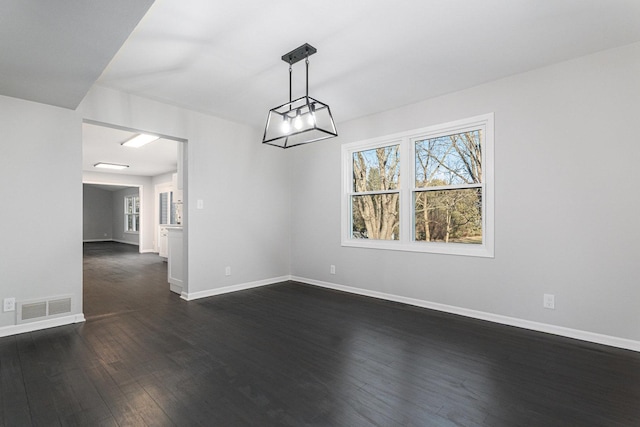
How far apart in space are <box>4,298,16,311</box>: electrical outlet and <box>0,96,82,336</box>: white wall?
0.04m

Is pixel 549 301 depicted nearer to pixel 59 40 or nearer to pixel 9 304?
pixel 59 40

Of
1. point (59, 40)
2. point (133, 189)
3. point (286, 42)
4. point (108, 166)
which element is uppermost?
point (286, 42)

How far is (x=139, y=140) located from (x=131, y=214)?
7.89m

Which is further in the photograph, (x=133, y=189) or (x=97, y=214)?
(x=97, y=214)

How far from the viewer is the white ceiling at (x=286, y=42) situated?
6.37ft

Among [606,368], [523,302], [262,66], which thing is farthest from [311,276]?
[606,368]

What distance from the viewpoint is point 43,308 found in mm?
3064

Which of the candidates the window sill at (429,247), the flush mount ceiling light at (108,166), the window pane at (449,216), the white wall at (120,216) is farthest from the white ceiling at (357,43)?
the white wall at (120,216)

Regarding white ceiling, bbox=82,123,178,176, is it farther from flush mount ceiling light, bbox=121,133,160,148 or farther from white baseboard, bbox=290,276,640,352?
white baseboard, bbox=290,276,640,352

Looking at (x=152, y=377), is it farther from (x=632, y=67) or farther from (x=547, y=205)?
(x=632, y=67)

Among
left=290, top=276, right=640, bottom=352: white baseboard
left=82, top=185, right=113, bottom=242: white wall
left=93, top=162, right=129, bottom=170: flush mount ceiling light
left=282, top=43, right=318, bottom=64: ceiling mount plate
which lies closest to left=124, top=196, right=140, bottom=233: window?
left=82, top=185, right=113, bottom=242: white wall

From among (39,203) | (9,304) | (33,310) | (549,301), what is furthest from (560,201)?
(9,304)

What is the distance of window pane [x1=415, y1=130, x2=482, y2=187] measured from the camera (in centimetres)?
351

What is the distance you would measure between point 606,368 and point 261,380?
246 cm
